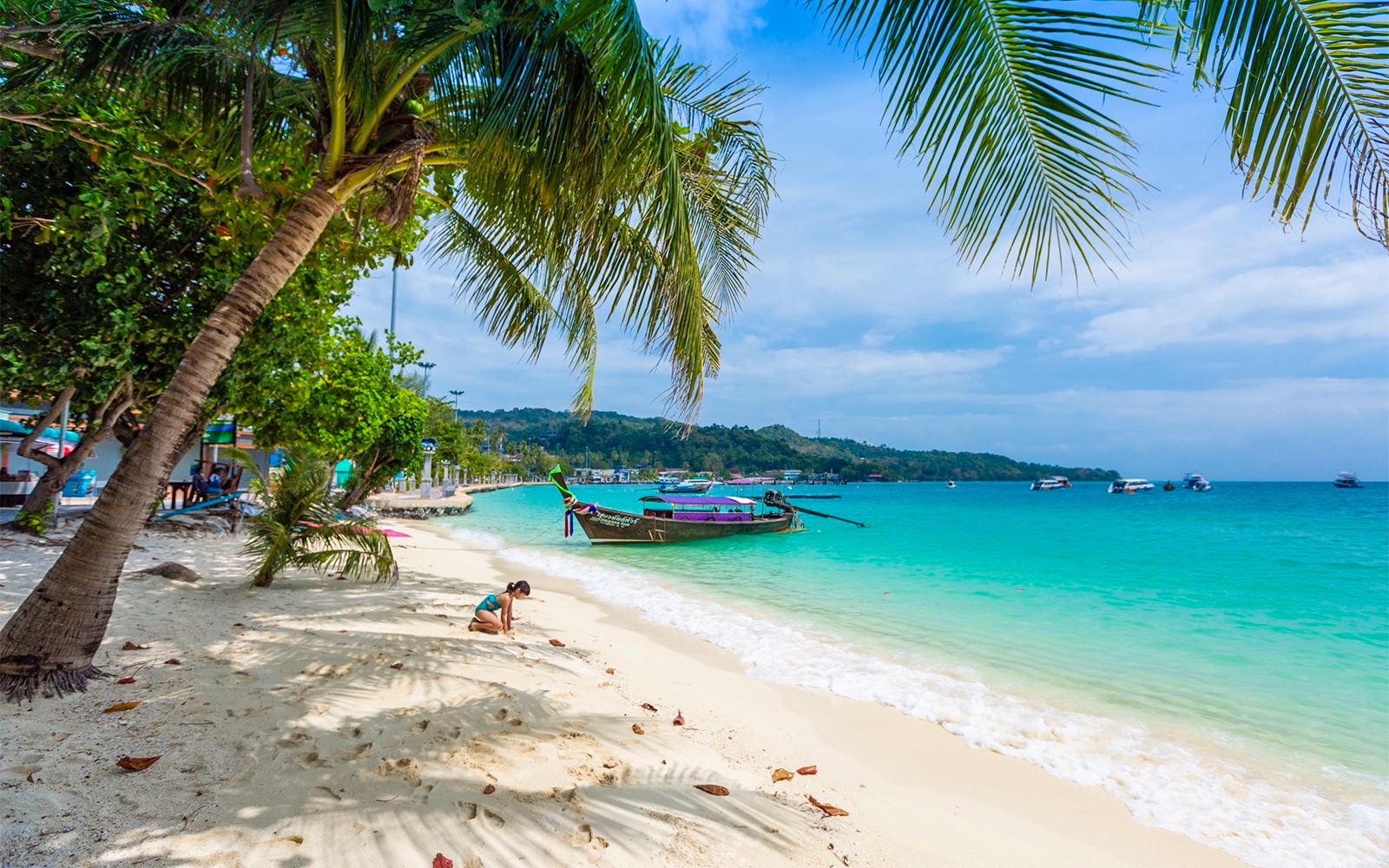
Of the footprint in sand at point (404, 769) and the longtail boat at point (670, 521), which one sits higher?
the footprint in sand at point (404, 769)

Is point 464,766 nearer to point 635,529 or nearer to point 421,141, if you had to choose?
point 421,141

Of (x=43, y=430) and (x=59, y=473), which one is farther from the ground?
(x=43, y=430)

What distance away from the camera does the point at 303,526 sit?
591cm

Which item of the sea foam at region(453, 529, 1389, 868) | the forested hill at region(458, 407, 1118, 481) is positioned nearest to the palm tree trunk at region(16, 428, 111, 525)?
the sea foam at region(453, 529, 1389, 868)

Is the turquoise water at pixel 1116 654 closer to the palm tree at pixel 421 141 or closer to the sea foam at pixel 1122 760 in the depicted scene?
the sea foam at pixel 1122 760

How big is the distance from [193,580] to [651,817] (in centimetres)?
603

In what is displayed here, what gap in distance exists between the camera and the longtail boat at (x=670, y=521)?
771 inches

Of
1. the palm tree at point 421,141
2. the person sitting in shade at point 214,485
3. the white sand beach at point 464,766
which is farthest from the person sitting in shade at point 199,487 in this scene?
the palm tree at point 421,141

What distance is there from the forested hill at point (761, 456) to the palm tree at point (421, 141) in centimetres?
4827

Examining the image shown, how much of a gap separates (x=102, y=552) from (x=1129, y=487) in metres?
108

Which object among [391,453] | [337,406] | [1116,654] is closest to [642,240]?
[1116,654]

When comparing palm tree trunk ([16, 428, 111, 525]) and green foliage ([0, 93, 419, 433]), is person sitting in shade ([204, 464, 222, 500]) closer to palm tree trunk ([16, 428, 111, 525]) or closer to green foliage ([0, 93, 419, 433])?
palm tree trunk ([16, 428, 111, 525])

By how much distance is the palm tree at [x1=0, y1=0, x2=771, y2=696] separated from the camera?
3.01 meters

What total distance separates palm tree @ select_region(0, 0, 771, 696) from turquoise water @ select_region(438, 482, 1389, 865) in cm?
399
